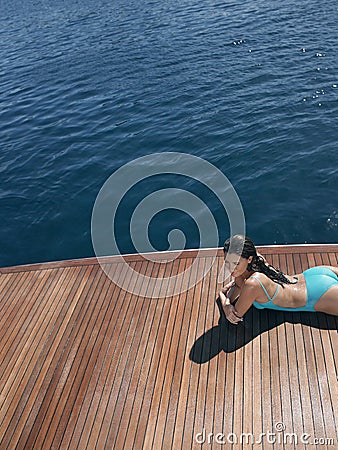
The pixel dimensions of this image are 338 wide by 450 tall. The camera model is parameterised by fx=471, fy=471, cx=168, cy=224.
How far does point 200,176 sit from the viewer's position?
47.2 ft

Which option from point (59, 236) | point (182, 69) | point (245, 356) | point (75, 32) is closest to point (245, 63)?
point (182, 69)

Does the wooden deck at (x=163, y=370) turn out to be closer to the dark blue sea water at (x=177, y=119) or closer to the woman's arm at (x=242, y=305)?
the woman's arm at (x=242, y=305)

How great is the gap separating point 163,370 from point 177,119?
12473 mm

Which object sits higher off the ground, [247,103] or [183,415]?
[183,415]

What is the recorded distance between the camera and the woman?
662 centimetres

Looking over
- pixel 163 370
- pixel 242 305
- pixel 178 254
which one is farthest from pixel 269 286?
pixel 178 254

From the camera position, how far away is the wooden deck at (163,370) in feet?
20.0

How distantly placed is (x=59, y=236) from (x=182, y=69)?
37.7 feet

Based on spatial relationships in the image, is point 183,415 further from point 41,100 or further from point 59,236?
point 41,100

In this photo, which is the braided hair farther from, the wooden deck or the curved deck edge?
the curved deck edge

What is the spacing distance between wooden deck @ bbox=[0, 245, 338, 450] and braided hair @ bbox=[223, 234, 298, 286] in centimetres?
81

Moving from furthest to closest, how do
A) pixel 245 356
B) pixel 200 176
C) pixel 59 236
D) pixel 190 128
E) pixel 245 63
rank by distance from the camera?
pixel 245 63
pixel 190 128
pixel 200 176
pixel 59 236
pixel 245 356

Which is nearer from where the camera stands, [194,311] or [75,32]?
[194,311]

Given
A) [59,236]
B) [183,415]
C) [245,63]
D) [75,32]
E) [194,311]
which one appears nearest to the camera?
[183,415]
